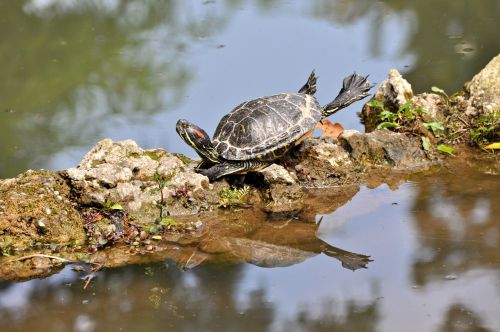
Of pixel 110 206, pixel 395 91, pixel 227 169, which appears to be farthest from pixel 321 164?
pixel 110 206

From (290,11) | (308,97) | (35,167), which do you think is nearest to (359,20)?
(290,11)

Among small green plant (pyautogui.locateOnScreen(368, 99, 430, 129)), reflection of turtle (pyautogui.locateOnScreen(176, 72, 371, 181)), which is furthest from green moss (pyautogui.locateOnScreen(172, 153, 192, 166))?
small green plant (pyautogui.locateOnScreen(368, 99, 430, 129))

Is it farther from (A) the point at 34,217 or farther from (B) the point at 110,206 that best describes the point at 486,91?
(A) the point at 34,217

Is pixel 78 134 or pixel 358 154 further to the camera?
pixel 78 134

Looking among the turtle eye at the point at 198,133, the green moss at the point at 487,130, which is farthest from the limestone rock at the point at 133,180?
the green moss at the point at 487,130

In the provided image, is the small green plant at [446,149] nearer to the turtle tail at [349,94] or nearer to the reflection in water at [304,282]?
the reflection in water at [304,282]

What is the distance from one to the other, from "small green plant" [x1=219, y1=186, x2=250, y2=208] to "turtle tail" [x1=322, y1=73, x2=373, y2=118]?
119 cm

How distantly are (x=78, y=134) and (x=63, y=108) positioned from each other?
636 millimetres

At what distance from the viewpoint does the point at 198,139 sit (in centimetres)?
520

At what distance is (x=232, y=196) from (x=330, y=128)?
56.9 inches

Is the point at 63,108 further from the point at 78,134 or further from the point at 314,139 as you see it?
the point at 314,139

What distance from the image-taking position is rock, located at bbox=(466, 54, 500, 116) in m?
5.91

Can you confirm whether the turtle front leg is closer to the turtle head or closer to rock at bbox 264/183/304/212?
the turtle head

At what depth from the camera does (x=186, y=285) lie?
416 cm
